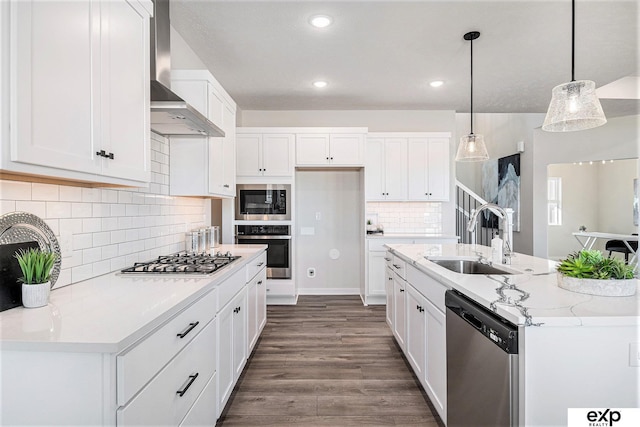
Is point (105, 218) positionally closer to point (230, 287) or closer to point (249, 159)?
point (230, 287)

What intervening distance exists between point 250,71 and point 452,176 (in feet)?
10.3

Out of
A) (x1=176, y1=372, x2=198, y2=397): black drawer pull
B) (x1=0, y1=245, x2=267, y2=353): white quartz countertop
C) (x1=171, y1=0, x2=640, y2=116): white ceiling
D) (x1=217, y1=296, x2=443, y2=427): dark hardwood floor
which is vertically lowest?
(x1=217, y1=296, x2=443, y2=427): dark hardwood floor

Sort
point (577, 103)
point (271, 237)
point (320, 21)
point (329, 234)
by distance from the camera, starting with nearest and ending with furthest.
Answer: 1. point (577, 103)
2. point (320, 21)
3. point (271, 237)
4. point (329, 234)

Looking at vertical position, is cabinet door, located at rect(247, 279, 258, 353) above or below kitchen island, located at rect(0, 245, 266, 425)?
below

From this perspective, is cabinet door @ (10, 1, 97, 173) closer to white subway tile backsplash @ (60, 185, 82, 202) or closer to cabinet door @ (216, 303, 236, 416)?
white subway tile backsplash @ (60, 185, 82, 202)

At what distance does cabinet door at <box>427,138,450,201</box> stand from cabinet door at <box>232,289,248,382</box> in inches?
126

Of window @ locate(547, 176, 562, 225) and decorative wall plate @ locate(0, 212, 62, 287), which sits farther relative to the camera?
window @ locate(547, 176, 562, 225)

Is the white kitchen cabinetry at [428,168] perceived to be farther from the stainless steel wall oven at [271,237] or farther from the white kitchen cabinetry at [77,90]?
the white kitchen cabinetry at [77,90]

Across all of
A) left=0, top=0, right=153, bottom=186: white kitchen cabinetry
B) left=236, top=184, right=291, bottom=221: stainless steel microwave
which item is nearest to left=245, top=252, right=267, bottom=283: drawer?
left=236, top=184, right=291, bottom=221: stainless steel microwave

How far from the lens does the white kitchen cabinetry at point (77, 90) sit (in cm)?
97

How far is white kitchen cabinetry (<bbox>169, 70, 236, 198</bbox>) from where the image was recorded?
97.9 inches

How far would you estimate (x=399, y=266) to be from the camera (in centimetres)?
279

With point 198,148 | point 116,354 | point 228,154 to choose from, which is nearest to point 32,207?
point 116,354

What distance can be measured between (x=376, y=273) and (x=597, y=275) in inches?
124
